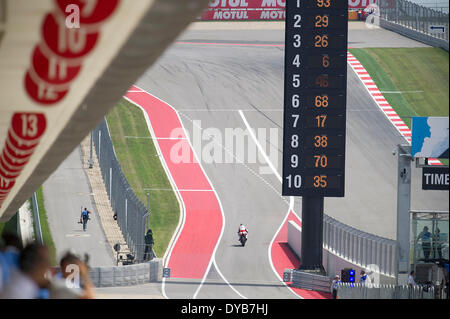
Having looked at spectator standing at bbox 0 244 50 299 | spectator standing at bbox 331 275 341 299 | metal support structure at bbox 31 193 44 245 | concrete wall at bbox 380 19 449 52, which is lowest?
spectator standing at bbox 331 275 341 299

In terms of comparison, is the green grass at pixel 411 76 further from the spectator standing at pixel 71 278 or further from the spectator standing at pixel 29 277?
the spectator standing at pixel 29 277

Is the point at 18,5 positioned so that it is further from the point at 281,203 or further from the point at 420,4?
the point at 420,4

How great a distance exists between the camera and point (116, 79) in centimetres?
771

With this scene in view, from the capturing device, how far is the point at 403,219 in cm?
2519

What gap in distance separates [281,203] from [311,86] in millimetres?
16167

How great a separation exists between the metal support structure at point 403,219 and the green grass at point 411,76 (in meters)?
25.7

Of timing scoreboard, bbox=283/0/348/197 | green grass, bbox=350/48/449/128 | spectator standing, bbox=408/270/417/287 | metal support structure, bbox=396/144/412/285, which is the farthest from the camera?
green grass, bbox=350/48/449/128

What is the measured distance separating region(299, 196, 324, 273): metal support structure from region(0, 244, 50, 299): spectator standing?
2475 centimetres

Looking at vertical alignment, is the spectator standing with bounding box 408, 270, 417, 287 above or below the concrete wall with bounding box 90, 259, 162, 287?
above

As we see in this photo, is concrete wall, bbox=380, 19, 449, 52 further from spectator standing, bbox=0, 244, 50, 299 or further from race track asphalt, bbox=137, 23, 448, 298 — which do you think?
spectator standing, bbox=0, 244, 50, 299

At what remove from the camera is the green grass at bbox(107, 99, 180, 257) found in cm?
3941

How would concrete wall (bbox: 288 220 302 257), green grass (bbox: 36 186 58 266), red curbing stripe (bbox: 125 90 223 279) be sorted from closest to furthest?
1. green grass (bbox: 36 186 58 266)
2. red curbing stripe (bbox: 125 90 223 279)
3. concrete wall (bbox: 288 220 302 257)

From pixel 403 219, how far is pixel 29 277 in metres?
20.5

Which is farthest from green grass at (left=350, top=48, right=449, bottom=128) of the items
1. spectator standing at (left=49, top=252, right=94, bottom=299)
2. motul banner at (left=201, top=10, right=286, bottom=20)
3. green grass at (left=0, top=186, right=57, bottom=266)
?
spectator standing at (left=49, top=252, right=94, bottom=299)
